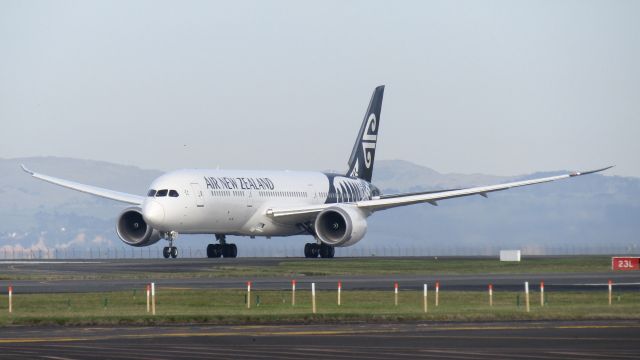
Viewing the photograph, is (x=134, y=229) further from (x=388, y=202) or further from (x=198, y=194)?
(x=388, y=202)

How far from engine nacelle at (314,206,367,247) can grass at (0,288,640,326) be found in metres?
32.3

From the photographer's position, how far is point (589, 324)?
132ft

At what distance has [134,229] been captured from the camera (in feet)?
293

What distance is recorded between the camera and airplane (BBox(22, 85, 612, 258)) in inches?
3327

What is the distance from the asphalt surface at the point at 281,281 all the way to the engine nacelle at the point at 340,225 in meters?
11.6

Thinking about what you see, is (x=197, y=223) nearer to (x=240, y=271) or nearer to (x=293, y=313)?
(x=240, y=271)

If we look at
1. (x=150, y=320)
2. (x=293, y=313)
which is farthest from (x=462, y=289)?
(x=150, y=320)

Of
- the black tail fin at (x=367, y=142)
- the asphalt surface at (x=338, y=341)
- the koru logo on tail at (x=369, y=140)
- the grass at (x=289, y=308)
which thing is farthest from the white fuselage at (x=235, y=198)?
the asphalt surface at (x=338, y=341)

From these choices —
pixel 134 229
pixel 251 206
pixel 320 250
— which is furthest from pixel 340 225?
pixel 134 229

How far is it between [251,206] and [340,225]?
5.42 meters

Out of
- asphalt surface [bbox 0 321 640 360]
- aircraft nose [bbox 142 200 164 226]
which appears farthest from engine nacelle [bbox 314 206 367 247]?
asphalt surface [bbox 0 321 640 360]

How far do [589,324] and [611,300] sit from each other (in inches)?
422

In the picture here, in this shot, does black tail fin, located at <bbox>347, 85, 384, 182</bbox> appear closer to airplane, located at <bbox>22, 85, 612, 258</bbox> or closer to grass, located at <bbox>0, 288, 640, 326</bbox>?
airplane, located at <bbox>22, 85, 612, 258</bbox>

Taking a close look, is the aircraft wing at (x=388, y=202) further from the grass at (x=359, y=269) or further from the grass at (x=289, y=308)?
the grass at (x=289, y=308)
